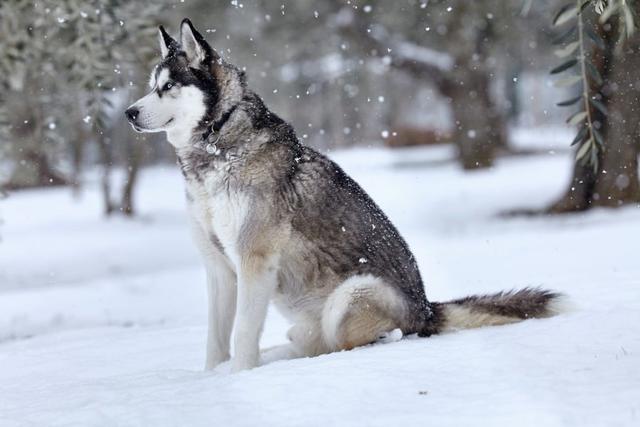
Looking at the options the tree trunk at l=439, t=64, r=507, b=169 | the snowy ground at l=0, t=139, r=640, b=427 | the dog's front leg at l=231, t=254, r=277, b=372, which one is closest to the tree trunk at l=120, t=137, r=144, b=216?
the snowy ground at l=0, t=139, r=640, b=427

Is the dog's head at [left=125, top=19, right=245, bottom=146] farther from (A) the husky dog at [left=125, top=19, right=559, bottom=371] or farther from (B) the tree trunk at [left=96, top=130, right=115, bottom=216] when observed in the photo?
(B) the tree trunk at [left=96, top=130, right=115, bottom=216]

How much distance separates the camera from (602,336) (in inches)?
165

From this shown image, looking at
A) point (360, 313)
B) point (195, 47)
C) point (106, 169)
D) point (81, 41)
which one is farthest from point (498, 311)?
point (106, 169)

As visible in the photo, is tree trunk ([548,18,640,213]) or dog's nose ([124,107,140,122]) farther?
tree trunk ([548,18,640,213])

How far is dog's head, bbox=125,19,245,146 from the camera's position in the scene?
447 cm

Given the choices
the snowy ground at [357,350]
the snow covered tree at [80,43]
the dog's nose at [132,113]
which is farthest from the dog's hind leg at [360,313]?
the snow covered tree at [80,43]

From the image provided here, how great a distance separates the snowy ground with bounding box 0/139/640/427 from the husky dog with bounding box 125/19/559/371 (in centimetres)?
28

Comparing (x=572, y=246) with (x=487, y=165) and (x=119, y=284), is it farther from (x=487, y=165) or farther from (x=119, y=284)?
(x=487, y=165)

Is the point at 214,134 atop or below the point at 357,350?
atop

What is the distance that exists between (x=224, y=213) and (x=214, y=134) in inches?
19.3

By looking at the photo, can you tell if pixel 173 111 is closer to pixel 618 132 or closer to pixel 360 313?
pixel 360 313

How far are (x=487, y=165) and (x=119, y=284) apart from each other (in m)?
12.2

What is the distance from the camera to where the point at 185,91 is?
4.52 metres

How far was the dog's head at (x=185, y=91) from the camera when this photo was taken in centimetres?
447
